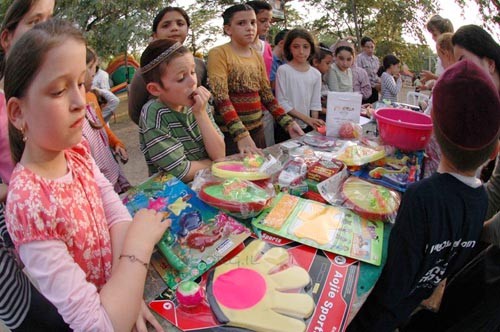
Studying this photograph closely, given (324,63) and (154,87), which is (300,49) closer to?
(324,63)

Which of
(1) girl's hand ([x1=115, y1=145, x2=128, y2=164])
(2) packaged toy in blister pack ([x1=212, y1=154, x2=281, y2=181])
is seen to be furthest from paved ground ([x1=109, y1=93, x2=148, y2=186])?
(2) packaged toy in blister pack ([x1=212, y1=154, x2=281, y2=181])

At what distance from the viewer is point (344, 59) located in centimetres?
447

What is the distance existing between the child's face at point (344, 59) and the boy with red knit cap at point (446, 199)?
368 centimetres

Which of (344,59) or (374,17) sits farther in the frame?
(374,17)

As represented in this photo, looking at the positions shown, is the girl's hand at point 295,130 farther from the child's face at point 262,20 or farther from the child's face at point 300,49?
the child's face at point 262,20

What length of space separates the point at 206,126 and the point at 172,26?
101cm

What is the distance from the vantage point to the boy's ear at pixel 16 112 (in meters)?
0.76

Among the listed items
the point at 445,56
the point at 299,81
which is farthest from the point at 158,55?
the point at 445,56

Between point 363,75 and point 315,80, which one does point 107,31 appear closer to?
point 363,75

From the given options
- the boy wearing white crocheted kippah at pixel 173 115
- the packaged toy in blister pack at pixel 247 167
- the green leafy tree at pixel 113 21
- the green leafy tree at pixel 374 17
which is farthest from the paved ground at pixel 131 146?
the green leafy tree at pixel 374 17

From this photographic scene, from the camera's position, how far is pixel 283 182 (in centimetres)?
146

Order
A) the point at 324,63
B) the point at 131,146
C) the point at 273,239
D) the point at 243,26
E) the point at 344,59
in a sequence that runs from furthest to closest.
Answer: the point at 131,146, the point at 344,59, the point at 324,63, the point at 243,26, the point at 273,239

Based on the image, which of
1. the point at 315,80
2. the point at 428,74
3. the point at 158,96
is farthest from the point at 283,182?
the point at 428,74

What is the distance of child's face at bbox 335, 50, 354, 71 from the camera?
4461 mm
